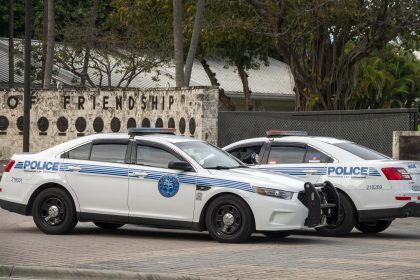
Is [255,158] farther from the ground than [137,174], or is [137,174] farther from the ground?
[255,158]

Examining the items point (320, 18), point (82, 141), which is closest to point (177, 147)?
point (82, 141)

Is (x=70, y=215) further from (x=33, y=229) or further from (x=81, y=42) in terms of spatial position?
(x=81, y=42)

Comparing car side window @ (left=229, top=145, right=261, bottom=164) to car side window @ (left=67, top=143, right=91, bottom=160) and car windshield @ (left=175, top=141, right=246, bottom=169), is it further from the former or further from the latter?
car side window @ (left=67, top=143, right=91, bottom=160)

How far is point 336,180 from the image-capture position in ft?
50.6

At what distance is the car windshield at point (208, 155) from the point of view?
14.5 meters

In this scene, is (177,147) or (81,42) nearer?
(177,147)

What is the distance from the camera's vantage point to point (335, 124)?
1016 inches

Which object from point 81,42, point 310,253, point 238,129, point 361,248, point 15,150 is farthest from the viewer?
point 81,42

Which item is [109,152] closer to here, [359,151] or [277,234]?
[277,234]

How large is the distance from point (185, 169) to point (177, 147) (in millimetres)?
499

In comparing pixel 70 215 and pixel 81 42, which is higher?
pixel 81 42

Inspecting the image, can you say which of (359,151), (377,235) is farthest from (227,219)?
(377,235)

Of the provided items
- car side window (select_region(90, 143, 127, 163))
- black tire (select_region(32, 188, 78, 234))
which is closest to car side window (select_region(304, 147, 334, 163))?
car side window (select_region(90, 143, 127, 163))

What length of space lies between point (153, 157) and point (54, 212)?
1683 mm
